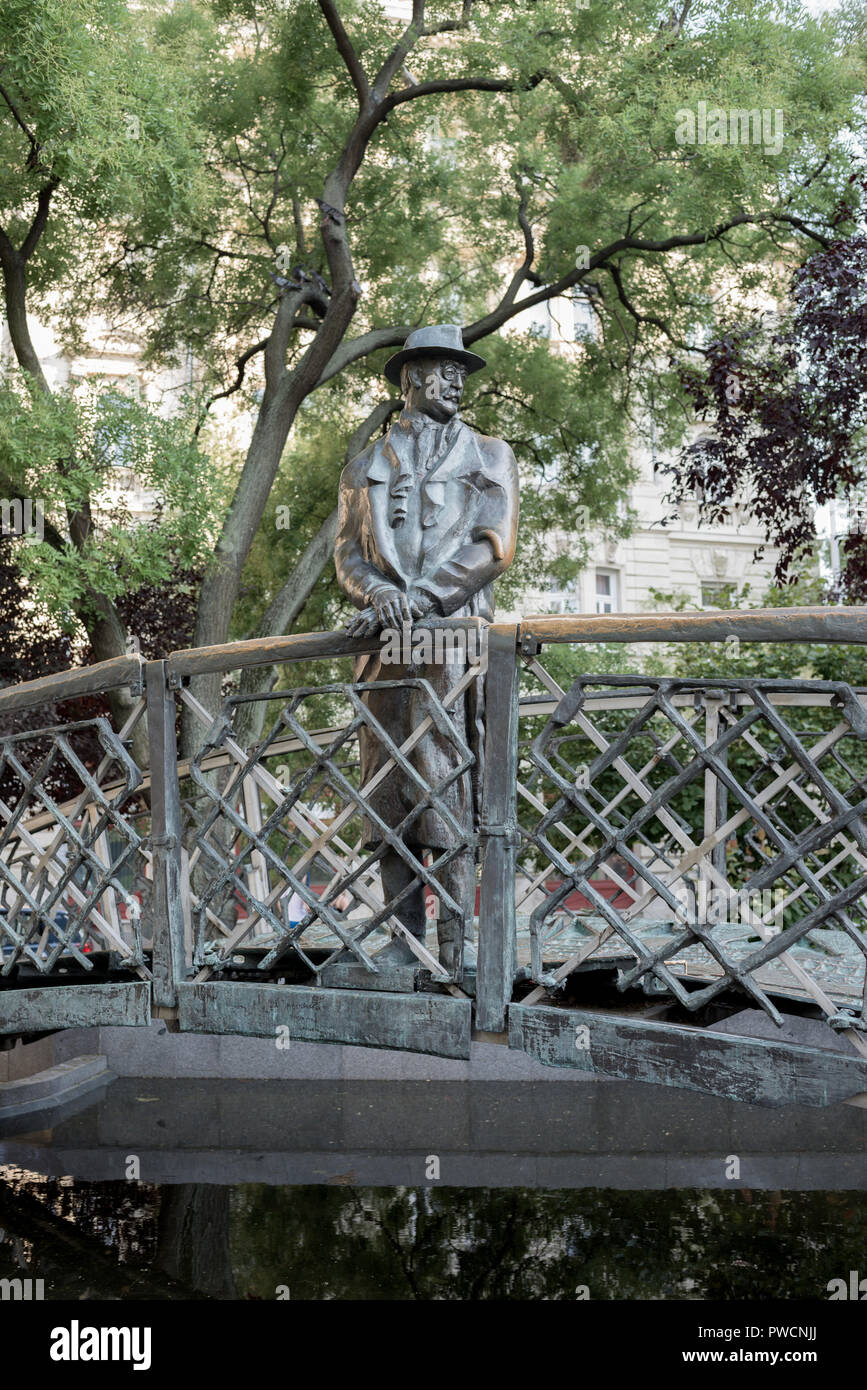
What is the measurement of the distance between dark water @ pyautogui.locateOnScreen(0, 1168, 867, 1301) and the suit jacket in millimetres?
1753

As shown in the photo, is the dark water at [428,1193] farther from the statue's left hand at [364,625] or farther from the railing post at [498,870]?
the statue's left hand at [364,625]

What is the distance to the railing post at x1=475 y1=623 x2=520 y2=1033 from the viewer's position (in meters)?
4.55

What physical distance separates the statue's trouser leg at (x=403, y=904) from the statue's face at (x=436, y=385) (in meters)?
1.78

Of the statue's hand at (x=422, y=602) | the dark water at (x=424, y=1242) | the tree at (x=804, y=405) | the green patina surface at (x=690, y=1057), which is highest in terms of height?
the tree at (x=804, y=405)

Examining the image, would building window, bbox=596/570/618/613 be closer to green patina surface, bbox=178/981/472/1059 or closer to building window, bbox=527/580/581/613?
building window, bbox=527/580/581/613

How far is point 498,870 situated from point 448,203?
12228mm

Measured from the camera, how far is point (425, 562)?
17.6 feet

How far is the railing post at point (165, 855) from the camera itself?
5.14 metres

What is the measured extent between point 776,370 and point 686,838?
6649 millimetres

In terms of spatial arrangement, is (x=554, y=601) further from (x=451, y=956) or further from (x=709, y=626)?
(x=709, y=626)

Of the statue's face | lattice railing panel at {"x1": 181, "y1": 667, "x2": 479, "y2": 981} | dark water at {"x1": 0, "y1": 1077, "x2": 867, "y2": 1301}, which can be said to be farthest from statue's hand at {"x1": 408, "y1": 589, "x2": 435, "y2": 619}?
dark water at {"x1": 0, "y1": 1077, "x2": 867, "y2": 1301}

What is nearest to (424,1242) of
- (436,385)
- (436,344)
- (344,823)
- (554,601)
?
(344,823)

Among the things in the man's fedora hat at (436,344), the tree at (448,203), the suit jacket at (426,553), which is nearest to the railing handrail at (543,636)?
the suit jacket at (426,553)

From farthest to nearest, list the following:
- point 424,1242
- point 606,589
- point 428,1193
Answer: point 606,589
point 428,1193
point 424,1242
